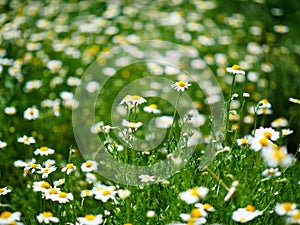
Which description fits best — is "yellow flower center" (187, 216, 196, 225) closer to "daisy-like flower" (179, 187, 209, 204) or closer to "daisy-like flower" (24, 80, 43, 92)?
"daisy-like flower" (179, 187, 209, 204)

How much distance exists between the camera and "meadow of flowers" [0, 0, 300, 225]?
1752mm

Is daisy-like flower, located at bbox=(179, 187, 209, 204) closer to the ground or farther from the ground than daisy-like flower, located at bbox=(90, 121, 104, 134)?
farther from the ground

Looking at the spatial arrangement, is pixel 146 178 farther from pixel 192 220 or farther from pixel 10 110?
pixel 10 110

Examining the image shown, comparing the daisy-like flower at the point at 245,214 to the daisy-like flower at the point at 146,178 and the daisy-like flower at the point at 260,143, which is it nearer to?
the daisy-like flower at the point at 260,143

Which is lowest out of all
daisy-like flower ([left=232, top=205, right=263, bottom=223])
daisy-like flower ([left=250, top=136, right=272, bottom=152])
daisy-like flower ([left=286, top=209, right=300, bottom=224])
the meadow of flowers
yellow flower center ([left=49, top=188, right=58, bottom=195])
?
the meadow of flowers

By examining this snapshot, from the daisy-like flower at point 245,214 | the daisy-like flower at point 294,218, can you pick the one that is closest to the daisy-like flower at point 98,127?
the daisy-like flower at point 245,214

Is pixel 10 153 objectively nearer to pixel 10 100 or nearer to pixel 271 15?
pixel 10 100

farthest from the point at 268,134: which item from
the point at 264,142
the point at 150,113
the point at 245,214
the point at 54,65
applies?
the point at 54,65

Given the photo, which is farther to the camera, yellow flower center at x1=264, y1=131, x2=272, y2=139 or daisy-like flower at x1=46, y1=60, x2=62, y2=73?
daisy-like flower at x1=46, y1=60, x2=62, y2=73

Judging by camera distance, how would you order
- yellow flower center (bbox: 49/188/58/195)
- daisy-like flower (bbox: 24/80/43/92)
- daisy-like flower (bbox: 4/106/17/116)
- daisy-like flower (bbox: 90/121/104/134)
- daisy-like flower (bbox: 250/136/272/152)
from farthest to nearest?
1. daisy-like flower (bbox: 24/80/43/92)
2. daisy-like flower (bbox: 4/106/17/116)
3. daisy-like flower (bbox: 90/121/104/134)
4. yellow flower center (bbox: 49/188/58/195)
5. daisy-like flower (bbox: 250/136/272/152)

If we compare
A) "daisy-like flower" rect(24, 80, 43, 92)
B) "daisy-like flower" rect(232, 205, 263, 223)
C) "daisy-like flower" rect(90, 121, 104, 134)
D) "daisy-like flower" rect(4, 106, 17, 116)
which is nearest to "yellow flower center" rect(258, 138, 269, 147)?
"daisy-like flower" rect(232, 205, 263, 223)

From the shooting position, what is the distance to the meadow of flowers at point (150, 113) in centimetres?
175

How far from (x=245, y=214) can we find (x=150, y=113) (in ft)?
5.19

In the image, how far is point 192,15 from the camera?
461 cm
